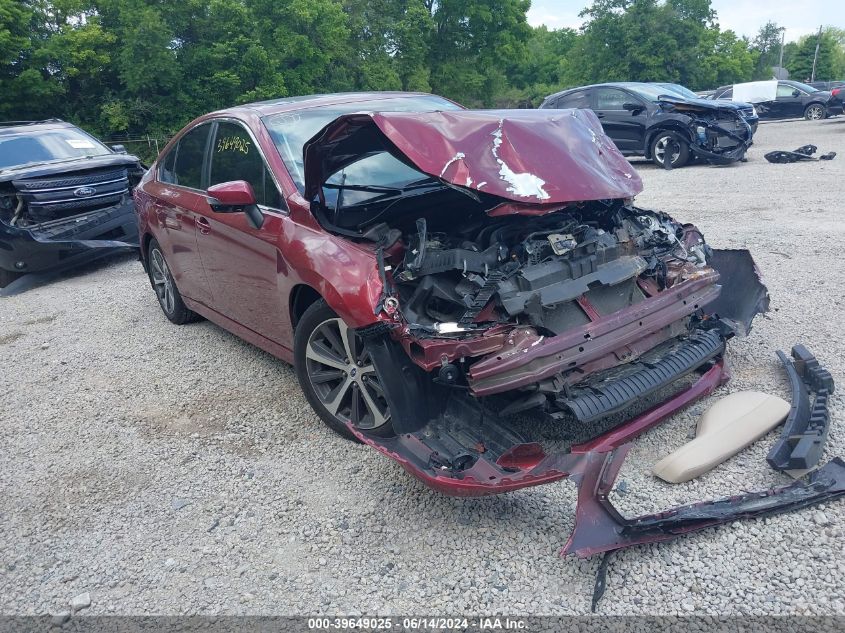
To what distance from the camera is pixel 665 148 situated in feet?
43.4

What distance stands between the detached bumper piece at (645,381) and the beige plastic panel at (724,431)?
27 cm

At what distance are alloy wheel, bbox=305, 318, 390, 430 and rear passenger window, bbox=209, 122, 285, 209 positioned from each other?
→ 86 cm

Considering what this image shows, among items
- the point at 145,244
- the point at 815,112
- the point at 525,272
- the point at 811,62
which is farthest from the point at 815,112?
the point at 811,62

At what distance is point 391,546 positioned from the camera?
2996 mm

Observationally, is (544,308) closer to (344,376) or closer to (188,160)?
(344,376)

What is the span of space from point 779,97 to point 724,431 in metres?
25.1

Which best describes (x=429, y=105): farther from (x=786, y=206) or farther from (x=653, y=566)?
(x=786, y=206)

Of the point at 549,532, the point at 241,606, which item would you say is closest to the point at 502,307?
the point at 549,532

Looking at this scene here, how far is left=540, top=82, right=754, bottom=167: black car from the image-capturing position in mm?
12789

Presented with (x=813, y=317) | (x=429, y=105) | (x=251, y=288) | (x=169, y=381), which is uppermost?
(x=429, y=105)

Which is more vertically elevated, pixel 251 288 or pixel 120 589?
pixel 251 288

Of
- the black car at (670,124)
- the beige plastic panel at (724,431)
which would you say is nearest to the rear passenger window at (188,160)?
the beige plastic panel at (724,431)

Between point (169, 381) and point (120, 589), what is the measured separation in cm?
226

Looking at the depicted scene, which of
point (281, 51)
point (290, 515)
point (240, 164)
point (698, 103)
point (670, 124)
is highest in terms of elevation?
point (281, 51)
